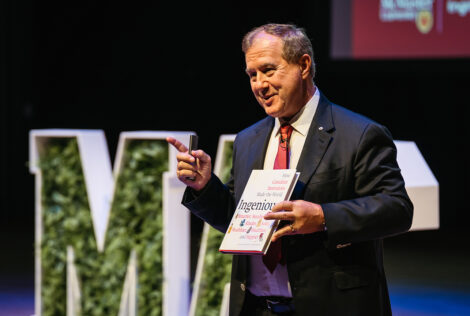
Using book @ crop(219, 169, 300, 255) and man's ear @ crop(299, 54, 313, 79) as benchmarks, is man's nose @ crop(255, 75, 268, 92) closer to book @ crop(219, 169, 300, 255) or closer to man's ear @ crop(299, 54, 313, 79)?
man's ear @ crop(299, 54, 313, 79)

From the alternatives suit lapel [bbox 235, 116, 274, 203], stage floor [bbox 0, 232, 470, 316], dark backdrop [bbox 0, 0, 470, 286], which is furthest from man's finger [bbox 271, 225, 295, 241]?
dark backdrop [bbox 0, 0, 470, 286]

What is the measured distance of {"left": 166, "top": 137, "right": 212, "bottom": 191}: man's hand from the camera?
208 cm

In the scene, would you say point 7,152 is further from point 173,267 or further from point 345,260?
point 345,260

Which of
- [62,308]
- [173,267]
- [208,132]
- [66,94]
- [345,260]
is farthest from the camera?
[66,94]

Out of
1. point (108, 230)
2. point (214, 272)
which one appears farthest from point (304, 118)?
point (108, 230)

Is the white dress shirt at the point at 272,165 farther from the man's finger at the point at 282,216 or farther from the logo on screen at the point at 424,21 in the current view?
the logo on screen at the point at 424,21

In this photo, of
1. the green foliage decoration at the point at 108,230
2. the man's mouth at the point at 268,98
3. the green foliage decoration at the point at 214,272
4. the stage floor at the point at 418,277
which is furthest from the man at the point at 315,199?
the stage floor at the point at 418,277

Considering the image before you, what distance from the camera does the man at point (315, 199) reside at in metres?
1.90

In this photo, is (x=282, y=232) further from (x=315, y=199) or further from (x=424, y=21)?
(x=424, y=21)

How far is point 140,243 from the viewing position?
4039 millimetres

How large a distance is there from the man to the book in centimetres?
5

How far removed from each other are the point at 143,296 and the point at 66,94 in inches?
179

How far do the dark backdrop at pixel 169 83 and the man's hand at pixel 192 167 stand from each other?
14.2 feet

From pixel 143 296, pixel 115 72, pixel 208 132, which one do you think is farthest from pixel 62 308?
pixel 115 72
